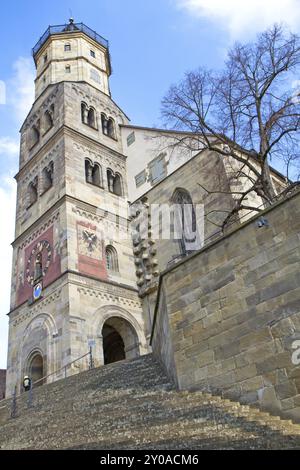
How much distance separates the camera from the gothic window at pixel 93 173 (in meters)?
23.7

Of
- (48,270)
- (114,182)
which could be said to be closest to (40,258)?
(48,270)

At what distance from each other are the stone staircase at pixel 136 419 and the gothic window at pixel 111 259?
9.36 meters

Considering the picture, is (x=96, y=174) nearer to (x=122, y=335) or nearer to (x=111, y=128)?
(x=111, y=128)

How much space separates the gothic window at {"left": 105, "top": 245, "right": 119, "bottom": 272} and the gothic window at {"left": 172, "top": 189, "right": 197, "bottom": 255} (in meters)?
3.12

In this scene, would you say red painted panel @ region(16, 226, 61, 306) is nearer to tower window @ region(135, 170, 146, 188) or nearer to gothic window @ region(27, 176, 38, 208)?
gothic window @ region(27, 176, 38, 208)

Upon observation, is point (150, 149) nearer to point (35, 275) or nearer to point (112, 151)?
point (112, 151)

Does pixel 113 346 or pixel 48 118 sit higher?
pixel 48 118

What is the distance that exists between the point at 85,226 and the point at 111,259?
6.69 ft

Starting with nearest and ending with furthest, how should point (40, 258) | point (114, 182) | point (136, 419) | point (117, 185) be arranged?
point (136, 419) → point (40, 258) → point (117, 185) → point (114, 182)

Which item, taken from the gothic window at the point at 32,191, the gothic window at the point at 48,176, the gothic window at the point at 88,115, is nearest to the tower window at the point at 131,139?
the gothic window at the point at 88,115

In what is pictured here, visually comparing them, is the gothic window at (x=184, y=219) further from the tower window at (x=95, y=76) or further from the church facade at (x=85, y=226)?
the tower window at (x=95, y=76)

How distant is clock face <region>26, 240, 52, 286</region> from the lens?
2070 centimetres

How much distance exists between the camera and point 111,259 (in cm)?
2178
